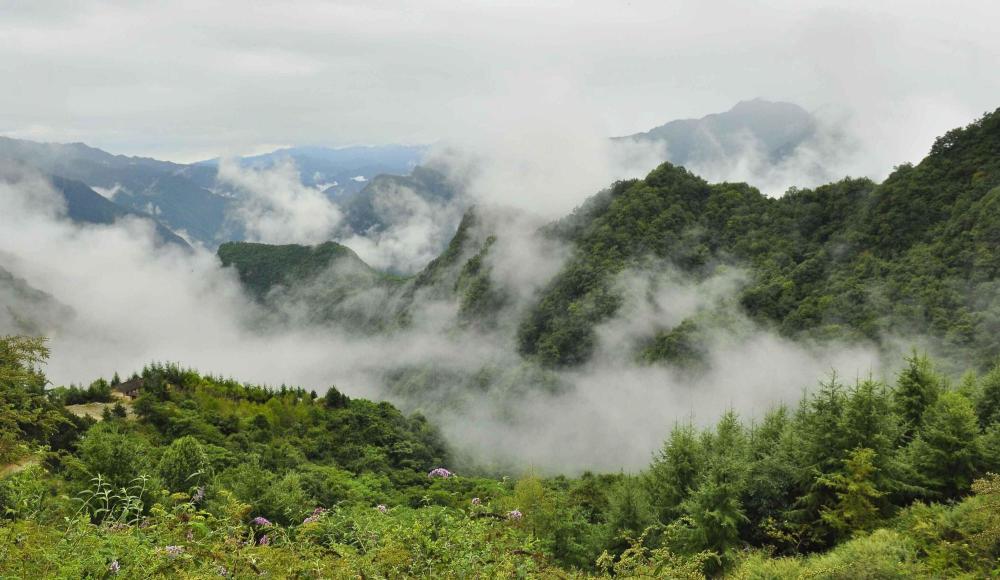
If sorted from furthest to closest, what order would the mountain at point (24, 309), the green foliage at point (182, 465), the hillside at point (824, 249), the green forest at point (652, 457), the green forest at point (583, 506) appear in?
1. the mountain at point (24, 309)
2. the hillside at point (824, 249)
3. the green foliage at point (182, 465)
4. the green forest at point (652, 457)
5. the green forest at point (583, 506)

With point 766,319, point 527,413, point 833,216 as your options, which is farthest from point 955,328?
point 527,413

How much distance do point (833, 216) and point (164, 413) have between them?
67.3 meters

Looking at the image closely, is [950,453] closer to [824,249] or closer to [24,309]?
[824,249]

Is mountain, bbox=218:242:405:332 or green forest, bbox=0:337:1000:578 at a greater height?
green forest, bbox=0:337:1000:578

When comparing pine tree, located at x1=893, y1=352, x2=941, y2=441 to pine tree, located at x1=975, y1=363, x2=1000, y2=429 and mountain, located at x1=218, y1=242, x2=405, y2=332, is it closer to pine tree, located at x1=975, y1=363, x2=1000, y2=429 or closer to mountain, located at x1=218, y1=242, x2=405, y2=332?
pine tree, located at x1=975, y1=363, x2=1000, y2=429

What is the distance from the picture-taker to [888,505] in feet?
47.3

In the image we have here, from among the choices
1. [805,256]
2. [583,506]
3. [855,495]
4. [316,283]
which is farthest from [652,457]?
[316,283]

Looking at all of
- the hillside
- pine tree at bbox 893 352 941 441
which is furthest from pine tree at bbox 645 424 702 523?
the hillside

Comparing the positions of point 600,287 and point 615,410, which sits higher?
point 600,287

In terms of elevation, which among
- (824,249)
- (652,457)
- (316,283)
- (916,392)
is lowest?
(316,283)

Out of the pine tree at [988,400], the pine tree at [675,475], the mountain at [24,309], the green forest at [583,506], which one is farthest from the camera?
the mountain at [24,309]

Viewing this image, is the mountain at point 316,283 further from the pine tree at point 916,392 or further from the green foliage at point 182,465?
the pine tree at point 916,392

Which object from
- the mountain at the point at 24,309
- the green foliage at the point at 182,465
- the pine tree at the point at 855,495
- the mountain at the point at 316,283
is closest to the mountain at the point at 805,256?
the pine tree at the point at 855,495

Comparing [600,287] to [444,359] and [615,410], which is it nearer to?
[615,410]
